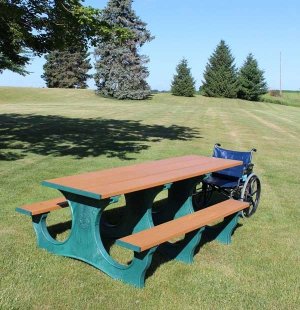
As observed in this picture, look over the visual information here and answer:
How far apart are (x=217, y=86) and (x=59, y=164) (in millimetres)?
50484

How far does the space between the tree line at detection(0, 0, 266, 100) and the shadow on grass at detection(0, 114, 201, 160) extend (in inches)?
110

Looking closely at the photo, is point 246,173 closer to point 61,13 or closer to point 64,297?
point 64,297

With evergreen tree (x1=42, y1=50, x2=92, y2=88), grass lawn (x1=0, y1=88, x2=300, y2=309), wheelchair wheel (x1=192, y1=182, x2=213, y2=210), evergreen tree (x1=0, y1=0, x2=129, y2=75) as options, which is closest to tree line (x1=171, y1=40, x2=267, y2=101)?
evergreen tree (x1=42, y1=50, x2=92, y2=88)

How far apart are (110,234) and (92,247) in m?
0.98

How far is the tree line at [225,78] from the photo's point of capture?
187 feet

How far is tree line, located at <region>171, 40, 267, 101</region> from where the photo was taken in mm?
→ 56969

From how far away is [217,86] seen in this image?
58.8 m

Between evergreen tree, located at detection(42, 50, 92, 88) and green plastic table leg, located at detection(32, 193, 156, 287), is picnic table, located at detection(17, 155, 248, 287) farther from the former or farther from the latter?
evergreen tree, located at detection(42, 50, 92, 88)

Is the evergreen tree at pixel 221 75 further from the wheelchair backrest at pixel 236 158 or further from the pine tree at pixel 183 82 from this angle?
the wheelchair backrest at pixel 236 158

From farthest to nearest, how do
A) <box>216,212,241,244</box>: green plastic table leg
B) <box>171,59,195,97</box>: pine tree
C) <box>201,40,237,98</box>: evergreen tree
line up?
<box>201,40,237,98</box>: evergreen tree, <box>171,59,195,97</box>: pine tree, <box>216,212,241,244</box>: green plastic table leg

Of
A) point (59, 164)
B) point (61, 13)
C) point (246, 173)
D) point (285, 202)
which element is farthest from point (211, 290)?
point (61, 13)

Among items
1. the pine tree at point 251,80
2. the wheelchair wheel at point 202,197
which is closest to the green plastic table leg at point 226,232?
the wheelchair wheel at point 202,197

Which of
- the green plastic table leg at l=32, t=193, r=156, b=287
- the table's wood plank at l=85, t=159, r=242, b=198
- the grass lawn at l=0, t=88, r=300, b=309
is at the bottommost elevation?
the grass lawn at l=0, t=88, r=300, b=309

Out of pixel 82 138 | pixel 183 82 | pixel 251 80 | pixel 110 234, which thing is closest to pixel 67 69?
pixel 183 82
